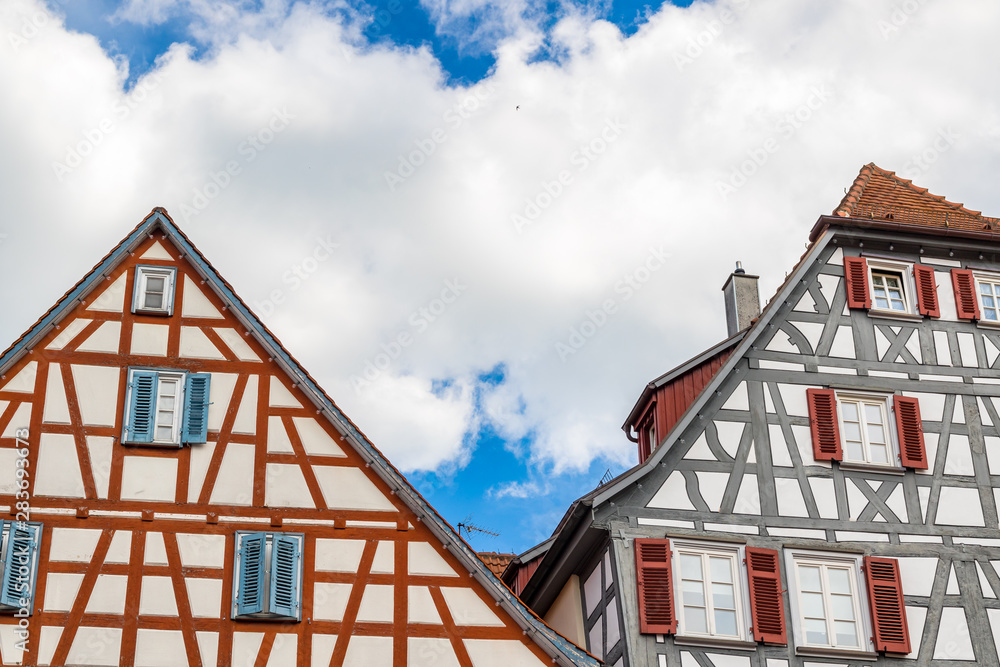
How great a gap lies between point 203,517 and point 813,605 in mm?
9010

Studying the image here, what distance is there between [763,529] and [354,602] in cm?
622

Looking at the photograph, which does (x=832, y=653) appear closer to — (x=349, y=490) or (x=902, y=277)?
(x=902, y=277)

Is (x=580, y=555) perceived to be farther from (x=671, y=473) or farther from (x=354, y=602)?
(x=354, y=602)

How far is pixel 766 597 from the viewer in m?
21.2

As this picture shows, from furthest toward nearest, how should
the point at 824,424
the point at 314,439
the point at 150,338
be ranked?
the point at 824,424 → the point at 150,338 → the point at 314,439

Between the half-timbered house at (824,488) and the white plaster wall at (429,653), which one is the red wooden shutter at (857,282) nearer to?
the half-timbered house at (824,488)

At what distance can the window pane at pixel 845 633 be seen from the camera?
21.1 metres

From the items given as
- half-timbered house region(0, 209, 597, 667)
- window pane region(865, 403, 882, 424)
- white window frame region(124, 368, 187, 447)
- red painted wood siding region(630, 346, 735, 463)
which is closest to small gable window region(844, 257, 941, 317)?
window pane region(865, 403, 882, 424)

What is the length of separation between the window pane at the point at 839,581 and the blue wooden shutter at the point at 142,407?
1028cm

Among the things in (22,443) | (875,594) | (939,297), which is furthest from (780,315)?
(22,443)

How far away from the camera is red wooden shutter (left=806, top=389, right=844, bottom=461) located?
22391 mm

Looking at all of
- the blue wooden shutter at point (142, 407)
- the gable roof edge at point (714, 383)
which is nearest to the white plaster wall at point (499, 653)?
the gable roof edge at point (714, 383)

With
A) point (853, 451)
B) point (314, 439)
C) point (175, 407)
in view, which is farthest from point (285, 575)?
point (853, 451)

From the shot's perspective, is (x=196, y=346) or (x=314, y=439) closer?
(x=314, y=439)
